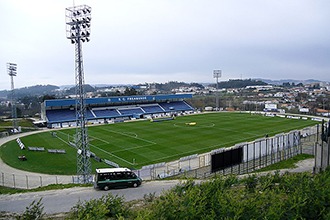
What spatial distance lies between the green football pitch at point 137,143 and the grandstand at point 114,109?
8.79m

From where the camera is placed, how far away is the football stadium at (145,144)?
27.6 m

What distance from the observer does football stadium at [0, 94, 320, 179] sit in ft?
90.7

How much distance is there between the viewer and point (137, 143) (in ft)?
144

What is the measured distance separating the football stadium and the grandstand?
0.22 m

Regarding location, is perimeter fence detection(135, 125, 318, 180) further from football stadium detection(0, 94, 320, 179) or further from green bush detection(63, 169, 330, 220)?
green bush detection(63, 169, 330, 220)

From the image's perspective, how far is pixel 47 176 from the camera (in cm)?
2873

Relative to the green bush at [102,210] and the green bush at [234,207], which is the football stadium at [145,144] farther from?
the green bush at [102,210]

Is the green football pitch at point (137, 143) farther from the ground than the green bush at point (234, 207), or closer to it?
closer to it

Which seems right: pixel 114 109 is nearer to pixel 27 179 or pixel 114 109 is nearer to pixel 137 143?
pixel 137 143

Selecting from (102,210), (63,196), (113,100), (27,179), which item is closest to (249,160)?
(63,196)

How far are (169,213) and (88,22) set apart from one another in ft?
69.6

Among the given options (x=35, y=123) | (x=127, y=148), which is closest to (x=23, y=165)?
(x=127, y=148)

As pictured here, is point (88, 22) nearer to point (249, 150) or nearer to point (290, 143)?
point (249, 150)

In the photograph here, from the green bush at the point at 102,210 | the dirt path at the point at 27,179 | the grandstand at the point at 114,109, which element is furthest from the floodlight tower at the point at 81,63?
the grandstand at the point at 114,109
